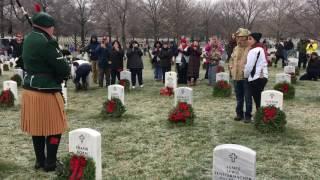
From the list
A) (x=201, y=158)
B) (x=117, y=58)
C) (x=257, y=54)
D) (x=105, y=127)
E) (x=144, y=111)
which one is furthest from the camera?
(x=117, y=58)

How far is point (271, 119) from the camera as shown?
7840 millimetres

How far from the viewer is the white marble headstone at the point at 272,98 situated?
8.30 m

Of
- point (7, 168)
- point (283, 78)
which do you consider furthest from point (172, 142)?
point (283, 78)

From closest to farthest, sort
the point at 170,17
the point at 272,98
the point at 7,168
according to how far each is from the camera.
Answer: the point at 7,168
the point at 272,98
the point at 170,17

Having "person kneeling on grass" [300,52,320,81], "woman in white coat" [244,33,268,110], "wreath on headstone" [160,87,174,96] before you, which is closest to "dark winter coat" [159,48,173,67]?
"wreath on headstone" [160,87,174,96]

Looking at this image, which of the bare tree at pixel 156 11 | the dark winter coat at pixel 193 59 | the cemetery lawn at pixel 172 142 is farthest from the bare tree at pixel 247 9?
the cemetery lawn at pixel 172 142

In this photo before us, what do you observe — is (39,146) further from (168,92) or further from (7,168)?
(168,92)

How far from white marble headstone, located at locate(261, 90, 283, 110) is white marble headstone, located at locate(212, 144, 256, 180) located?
174 inches

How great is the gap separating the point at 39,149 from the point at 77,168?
36.7 inches

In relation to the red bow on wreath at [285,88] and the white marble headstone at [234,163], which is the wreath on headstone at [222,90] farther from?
the white marble headstone at [234,163]

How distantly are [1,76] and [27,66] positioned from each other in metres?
15.2

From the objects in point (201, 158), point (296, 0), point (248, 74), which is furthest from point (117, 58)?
point (296, 0)

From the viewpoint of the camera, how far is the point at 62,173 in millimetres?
5070

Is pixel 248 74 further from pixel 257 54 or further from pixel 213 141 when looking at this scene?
pixel 213 141
